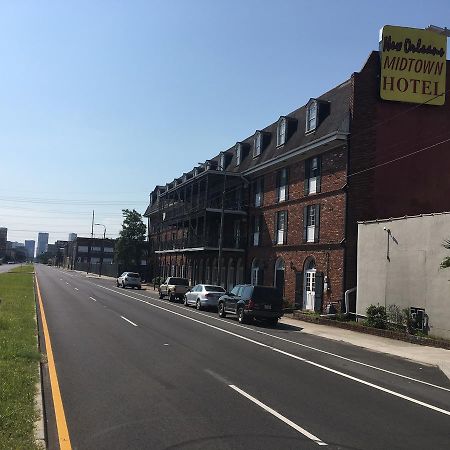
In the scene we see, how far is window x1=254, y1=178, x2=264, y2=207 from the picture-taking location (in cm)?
4058

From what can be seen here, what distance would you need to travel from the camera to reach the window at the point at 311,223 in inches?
1259

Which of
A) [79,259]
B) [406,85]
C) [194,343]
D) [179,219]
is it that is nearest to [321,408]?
[194,343]

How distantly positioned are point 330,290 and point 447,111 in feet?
39.8

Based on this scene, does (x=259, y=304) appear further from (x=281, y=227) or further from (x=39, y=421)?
(x=39, y=421)

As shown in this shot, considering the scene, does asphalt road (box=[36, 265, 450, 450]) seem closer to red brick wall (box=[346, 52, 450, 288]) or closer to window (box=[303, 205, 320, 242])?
red brick wall (box=[346, 52, 450, 288])

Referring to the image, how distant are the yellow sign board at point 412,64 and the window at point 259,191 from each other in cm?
1266

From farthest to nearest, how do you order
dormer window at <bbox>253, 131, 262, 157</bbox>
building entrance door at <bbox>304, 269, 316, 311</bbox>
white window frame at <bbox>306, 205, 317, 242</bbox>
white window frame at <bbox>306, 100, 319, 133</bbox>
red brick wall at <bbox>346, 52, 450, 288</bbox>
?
dormer window at <bbox>253, 131, 262, 157</bbox> < white window frame at <bbox>306, 100, 319, 133</bbox> < white window frame at <bbox>306, 205, 317, 242</bbox> < building entrance door at <bbox>304, 269, 316, 311</bbox> < red brick wall at <bbox>346, 52, 450, 288</bbox>

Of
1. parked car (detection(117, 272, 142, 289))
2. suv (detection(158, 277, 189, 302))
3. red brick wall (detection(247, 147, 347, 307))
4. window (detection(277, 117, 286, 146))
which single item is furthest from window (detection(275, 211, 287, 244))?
parked car (detection(117, 272, 142, 289))

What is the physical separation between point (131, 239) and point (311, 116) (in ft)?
138

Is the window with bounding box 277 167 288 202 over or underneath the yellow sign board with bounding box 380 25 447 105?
underneath

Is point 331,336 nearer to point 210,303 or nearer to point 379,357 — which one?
point 379,357

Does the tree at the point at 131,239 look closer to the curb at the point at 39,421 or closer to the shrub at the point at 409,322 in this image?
the shrub at the point at 409,322

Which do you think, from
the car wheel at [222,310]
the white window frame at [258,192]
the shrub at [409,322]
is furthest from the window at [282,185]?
the shrub at [409,322]

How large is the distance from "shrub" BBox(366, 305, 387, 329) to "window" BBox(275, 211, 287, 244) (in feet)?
42.7
